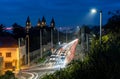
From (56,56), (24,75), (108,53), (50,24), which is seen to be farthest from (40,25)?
(108,53)

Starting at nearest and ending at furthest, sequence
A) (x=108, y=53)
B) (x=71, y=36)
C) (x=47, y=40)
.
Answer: (x=108, y=53), (x=47, y=40), (x=71, y=36)

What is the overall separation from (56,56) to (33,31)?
32807mm

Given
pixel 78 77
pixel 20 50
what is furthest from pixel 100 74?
pixel 20 50

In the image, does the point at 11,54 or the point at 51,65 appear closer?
the point at 51,65

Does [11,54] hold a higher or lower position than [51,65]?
higher

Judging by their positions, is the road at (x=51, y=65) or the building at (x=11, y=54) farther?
→ the building at (x=11, y=54)

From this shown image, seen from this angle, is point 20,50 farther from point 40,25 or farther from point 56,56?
point 40,25

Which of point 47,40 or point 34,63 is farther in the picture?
point 47,40

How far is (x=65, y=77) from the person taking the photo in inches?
469

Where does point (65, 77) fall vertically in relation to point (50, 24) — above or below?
below

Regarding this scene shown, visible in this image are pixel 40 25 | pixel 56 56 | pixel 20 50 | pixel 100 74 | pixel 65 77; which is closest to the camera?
pixel 100 74

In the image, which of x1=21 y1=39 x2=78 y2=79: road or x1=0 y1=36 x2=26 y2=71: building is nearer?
x1=21 y1=39 x2=78 y2=79: road

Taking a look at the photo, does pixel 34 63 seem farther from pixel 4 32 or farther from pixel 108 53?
pixel 108 53

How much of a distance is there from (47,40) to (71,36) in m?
20.5
